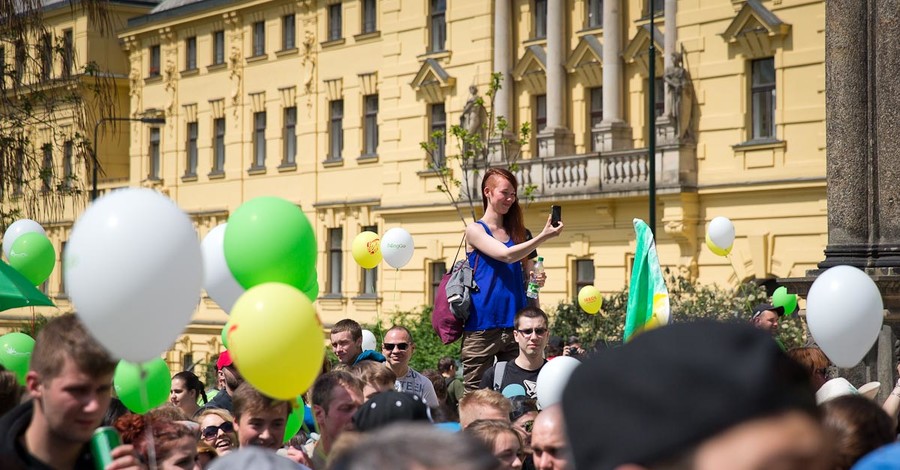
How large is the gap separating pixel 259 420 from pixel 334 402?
0.38 metres

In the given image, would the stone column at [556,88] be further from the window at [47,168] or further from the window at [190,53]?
the window at [47,168]

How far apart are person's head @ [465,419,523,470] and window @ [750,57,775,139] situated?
25.6m

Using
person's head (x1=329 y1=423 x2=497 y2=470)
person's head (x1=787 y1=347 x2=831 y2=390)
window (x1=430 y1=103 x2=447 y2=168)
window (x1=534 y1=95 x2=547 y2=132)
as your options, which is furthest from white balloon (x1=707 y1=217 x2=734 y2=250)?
person's head (x1=329 y1=423 x2=497 y2=470)

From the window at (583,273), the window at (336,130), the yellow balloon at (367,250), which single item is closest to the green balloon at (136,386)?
the yellow balloon at (367,250)

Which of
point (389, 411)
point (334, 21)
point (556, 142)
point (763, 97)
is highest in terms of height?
point (334, 21)

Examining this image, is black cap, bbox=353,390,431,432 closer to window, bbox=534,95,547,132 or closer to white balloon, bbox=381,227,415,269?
white balloon, bbox=381,227,415,269

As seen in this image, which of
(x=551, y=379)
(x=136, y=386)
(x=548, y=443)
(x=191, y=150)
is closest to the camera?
(x=548, y=443)

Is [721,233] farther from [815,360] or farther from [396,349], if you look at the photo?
[815,360]

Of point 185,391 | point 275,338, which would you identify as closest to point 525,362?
point 185,391

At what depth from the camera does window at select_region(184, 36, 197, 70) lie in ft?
159

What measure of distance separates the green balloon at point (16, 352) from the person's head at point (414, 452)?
7453 millimetres

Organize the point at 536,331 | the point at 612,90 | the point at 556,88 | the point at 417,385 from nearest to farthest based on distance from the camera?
the point at 536,331
the point at 417,385
the point at 612,90
the point at 556,88

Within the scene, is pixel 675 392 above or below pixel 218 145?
below

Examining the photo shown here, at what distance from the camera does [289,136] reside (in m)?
44.8
